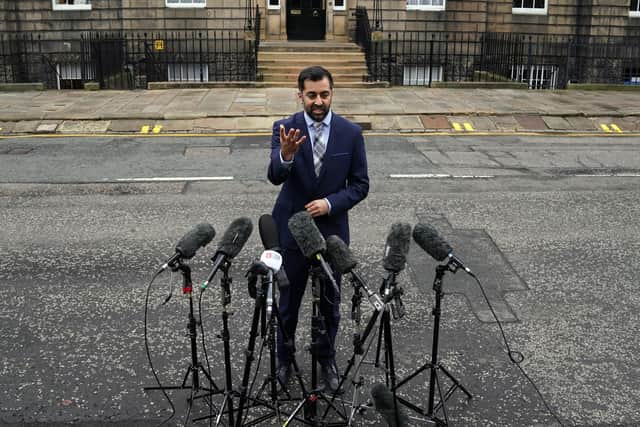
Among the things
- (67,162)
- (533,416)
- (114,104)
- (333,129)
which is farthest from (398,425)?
(114,104)

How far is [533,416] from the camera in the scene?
441 centimetres

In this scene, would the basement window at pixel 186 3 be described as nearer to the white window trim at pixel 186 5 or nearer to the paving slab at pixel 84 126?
the white window trim at pixel 186 5

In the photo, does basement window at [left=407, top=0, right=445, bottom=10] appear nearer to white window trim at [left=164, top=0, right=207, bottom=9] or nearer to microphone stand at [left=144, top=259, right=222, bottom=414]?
white window trim at [left=164, top=0, right=207, bottom=9]

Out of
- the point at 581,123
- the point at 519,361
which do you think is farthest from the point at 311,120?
the point at 581,123

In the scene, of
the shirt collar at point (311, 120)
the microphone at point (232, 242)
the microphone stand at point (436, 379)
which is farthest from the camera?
the shirt collar at point (311, 120)

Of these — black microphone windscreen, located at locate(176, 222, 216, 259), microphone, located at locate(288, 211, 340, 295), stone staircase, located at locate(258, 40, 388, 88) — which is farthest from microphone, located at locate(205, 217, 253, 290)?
stone staircase, located at locate(258, 40, 388, 88)

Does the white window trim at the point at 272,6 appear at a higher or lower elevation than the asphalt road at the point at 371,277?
higher

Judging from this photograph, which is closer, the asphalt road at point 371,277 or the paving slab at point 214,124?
the asphalt road at point 371,277

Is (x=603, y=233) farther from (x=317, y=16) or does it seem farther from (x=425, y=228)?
(x=317, y=16)

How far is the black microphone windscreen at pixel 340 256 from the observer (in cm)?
376

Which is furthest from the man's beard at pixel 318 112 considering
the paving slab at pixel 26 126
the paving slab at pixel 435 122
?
the paving slab at pixel 26 126

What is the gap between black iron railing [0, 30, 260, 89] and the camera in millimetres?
21953

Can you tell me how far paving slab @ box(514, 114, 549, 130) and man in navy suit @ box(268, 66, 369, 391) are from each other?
11542 mm

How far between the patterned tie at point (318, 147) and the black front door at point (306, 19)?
66.3 feet
